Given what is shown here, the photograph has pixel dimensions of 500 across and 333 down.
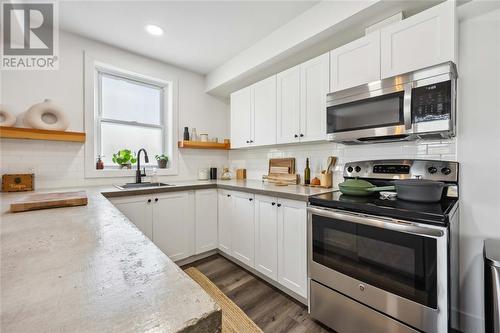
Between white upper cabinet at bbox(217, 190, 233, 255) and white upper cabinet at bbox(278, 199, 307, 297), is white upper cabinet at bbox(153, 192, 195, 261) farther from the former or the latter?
white upper cabinet at bbox(278, 199, 307, 297)

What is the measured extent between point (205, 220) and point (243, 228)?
1.81ft

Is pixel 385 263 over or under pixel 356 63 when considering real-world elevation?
under

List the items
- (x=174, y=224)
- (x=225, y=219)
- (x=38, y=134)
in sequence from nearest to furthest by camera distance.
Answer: (x=38, y=134), (x=174, y=224), (x=225, y=219)

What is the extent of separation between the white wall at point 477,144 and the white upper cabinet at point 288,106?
1.22 metres

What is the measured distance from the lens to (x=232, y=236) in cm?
246

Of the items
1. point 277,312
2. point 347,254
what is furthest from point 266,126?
point 277,312

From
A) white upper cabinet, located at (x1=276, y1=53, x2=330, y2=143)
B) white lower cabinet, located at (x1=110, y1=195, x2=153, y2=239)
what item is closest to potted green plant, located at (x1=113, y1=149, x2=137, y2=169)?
white lower cabinet, located at (x1=110, y1=195, x2=153, y2=239)

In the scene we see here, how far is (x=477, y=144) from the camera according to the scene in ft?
4.82

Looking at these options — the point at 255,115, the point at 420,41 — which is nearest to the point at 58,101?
Answer: the point at 255,115

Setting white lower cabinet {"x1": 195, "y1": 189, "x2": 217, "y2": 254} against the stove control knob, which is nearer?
the stove control knob

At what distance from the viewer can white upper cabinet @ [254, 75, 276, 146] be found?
2451 mm

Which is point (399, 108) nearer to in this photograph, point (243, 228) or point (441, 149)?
point (441, 149)

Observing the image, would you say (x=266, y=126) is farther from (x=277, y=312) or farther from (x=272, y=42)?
(x=277, y=312)

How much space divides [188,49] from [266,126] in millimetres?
1352
